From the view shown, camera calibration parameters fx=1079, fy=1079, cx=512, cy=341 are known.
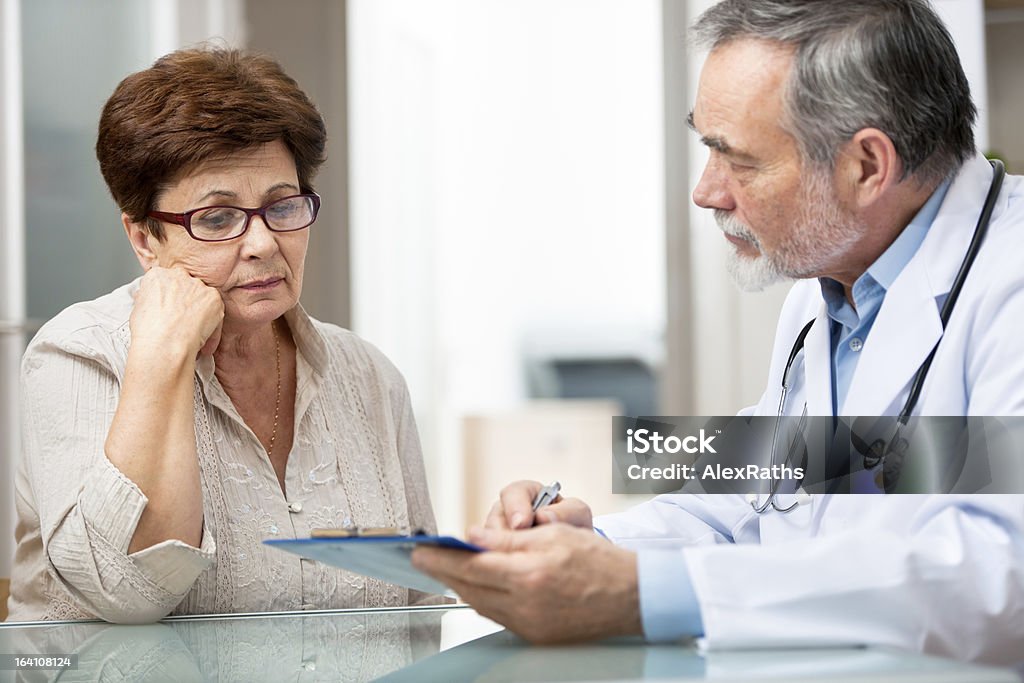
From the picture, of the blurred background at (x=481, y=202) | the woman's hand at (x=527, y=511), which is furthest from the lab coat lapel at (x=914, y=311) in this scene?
the blurred background at (x=481, y=202)

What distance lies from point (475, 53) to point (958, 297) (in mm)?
4233

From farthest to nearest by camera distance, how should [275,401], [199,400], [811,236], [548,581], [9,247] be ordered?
[9,247]
[275,401]
[199,400]
[811,236]
[548,581]

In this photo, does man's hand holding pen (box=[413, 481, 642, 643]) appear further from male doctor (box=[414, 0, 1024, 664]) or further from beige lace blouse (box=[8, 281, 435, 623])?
beige lace blouse (box=[8, 281, 435, 623])

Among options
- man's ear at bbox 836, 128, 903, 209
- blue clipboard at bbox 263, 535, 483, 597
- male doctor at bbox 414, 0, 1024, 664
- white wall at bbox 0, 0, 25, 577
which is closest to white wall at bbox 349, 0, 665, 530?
white wall at bbox 0, 0, 25, 577

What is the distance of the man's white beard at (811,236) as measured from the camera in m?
1.20

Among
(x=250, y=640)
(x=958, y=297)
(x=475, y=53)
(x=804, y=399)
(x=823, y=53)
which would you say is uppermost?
(x=475, y=53)

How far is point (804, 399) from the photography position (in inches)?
50.8

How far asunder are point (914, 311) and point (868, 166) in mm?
184

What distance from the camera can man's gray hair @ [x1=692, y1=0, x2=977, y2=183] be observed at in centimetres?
115

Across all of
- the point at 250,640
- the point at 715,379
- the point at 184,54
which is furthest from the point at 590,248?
the point at 250,640

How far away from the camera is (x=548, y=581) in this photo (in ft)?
2.64

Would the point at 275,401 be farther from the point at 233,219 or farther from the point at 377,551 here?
the point at 377,551

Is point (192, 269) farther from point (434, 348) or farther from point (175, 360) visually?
point (434, 348)

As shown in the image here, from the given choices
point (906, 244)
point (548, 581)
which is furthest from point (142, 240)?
point (906, 244)
